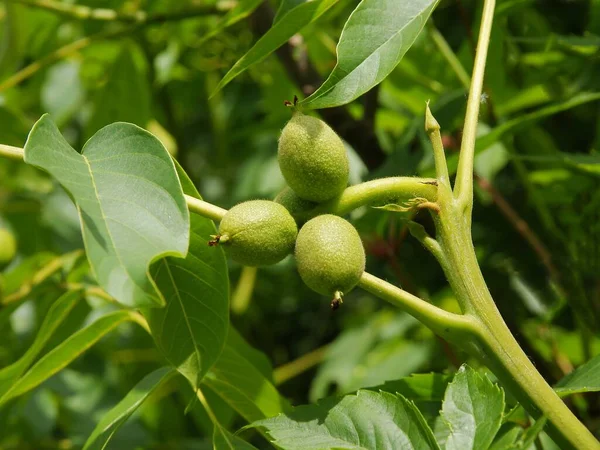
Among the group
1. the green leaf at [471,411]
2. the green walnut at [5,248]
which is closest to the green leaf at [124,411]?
the green leaf at [471,411]

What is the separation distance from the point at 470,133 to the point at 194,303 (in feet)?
1.97

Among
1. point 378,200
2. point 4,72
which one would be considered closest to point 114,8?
point 4,72

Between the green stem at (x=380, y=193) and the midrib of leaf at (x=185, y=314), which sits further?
the midrib of leaf at (x=185, y=314)

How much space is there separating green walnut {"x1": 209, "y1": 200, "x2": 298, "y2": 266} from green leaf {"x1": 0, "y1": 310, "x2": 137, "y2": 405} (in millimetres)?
445

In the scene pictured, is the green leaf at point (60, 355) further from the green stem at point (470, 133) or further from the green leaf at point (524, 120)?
the green leaf at point (524, 120)

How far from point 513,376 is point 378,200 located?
1.26 ft

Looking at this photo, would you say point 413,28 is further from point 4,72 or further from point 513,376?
point 4,72

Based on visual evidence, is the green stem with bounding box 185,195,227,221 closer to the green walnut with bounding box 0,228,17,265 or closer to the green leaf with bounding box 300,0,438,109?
the green leaf with bounding box 300,0,438,109

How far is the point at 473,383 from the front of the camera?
4.13ft

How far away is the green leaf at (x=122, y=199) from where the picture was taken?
1103 mm

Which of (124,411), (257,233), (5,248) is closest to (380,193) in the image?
(257,233)

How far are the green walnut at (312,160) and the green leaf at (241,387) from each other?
44cm

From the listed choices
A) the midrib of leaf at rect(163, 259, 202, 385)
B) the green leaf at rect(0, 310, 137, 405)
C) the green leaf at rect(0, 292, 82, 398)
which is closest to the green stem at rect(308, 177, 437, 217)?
the midrib of leaf at rect(163, 259, 202, 385)

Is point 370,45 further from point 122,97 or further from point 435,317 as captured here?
point 122,97
